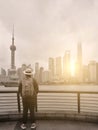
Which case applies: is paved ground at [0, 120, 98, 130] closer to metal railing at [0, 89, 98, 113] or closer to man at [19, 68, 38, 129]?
man at [19, 68, 38, 129]

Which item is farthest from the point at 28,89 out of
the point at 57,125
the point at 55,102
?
the point at 55,102

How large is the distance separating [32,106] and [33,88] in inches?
22.2

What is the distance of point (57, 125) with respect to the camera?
7891mm

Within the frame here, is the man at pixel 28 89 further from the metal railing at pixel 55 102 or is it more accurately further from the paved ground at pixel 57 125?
the metal railing at pixel 55 102

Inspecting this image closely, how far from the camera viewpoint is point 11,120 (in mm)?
8555

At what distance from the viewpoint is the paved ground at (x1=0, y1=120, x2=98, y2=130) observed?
748 centimetres

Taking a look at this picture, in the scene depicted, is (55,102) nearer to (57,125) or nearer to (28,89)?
(57,125)

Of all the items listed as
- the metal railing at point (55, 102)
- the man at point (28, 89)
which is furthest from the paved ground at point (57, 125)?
the metal railing at point (55, 102)

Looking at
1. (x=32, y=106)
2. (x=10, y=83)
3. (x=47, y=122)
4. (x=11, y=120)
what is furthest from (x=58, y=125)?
(x=10, y=83)

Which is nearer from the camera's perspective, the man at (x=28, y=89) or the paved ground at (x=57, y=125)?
the man at (x=28, y=89)

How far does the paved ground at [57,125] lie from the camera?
7.48 metres

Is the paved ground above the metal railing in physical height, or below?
below

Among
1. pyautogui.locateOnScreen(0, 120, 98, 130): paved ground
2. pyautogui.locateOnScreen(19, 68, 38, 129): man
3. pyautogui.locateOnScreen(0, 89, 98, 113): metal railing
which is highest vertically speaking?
pyautogui.locateOnScreen(19, 68, 38, 129): man

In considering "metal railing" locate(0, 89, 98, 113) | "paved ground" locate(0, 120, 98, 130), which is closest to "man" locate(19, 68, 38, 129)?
"paved ground" locate(0, 120, 98, 130)
